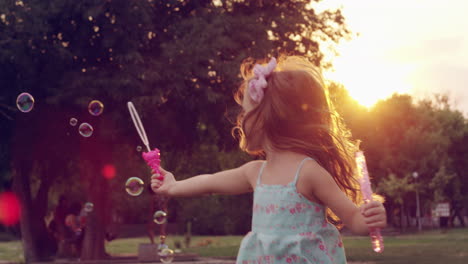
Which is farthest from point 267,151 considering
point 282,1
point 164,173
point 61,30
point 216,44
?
point 282,1

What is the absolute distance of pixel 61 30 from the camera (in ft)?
63.4

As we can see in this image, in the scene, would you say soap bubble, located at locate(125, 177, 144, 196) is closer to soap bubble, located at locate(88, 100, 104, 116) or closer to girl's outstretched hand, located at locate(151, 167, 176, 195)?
girl's outstretched hand, located at locate(151, 167, 176, 195)

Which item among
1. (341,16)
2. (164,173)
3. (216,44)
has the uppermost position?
(341,16)

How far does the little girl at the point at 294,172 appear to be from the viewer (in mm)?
3334

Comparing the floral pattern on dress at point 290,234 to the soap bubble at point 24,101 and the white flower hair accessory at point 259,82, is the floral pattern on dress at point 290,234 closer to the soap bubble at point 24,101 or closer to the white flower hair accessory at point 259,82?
the white flower hair accessory at point 259,82

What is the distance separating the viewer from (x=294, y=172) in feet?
11.3

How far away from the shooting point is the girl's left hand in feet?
9.80

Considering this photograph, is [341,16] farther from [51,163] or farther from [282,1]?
[51,163]

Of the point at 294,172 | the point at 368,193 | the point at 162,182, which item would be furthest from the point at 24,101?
the point at 368,193

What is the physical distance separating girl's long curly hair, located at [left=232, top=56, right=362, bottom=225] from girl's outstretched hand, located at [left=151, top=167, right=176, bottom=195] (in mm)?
607

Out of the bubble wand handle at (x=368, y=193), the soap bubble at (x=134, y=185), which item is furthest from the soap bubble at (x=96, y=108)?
the bubble wand handle at (x=368, y=193)

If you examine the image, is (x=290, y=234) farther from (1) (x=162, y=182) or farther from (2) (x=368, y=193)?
(1) (x=162, y=182)

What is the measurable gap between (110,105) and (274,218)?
1681 cm

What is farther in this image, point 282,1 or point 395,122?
point 395,122
